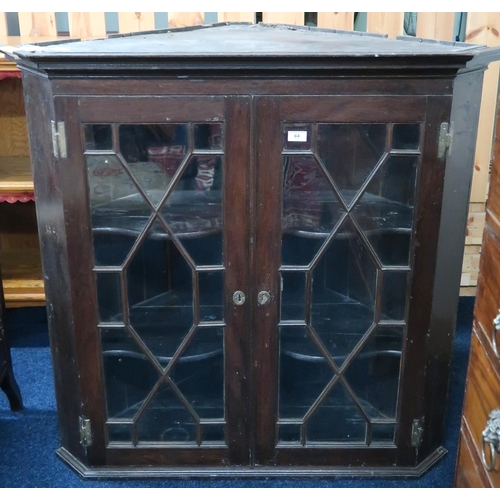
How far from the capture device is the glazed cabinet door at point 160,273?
1.52 metres

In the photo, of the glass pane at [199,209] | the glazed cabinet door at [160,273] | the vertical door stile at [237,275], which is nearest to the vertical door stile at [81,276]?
the glazed cabinet door at [160,273]

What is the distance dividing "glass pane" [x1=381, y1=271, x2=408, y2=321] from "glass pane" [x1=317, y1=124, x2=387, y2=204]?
0.25 m

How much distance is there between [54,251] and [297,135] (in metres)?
0.67

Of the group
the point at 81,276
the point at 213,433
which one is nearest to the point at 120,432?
the point at 213,433

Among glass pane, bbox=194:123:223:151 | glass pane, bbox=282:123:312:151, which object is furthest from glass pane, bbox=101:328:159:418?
glass pane, bbox=282:123:312:151

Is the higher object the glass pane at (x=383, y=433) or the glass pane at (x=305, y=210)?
the glass pane at (x=305, y=210)

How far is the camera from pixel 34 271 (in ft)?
8.78

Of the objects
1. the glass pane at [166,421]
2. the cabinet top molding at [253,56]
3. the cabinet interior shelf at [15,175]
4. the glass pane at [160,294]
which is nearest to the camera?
the cabinet top molding at [253,56]

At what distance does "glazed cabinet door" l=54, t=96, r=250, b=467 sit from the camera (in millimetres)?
1516

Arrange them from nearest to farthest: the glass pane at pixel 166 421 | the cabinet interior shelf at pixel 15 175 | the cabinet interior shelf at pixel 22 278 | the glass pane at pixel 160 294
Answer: the glass pane at pixel 160 294 < the glass pane at pixel 166 421 < the cabinet interior shelf at pixel 15 175 < the cabinet interior shelf at pixel 22 278

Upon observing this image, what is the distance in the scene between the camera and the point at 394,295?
167 cm

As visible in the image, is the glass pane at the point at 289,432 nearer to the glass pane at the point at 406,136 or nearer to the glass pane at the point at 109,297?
the glass pane at the point at 109,297

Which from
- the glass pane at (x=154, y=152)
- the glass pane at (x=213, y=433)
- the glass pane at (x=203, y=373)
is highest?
the glass pane at (x=154, y=152)

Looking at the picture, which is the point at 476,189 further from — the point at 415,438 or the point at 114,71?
the point at 114,71
